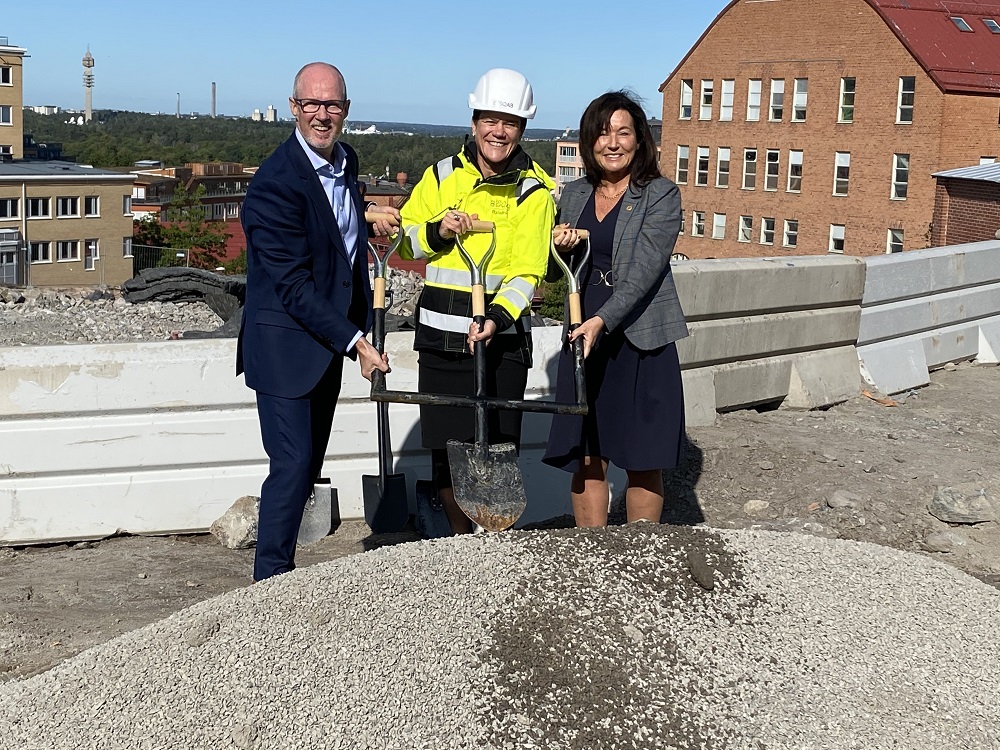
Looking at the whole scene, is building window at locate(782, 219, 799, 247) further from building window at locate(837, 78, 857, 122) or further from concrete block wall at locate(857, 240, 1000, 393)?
concrete block wall at locate(857, 240, 1000, 393)

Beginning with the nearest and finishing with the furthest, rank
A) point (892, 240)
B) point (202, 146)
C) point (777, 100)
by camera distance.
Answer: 1. point (892, 240)
2. point (777, 100)
3. point (202, 146)

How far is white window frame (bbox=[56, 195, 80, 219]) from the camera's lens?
67.2 metres

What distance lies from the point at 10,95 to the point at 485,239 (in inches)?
3410

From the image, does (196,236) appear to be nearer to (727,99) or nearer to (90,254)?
(90,254)

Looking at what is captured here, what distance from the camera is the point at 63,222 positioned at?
2657 inches

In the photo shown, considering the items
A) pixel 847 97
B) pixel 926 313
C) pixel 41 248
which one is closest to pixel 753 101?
pixel 847 97

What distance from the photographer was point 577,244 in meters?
5.05

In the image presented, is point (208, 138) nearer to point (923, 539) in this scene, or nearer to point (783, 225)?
point (783, 225)

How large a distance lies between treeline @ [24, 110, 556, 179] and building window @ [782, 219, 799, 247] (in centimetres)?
4960

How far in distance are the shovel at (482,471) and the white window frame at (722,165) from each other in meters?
51.0

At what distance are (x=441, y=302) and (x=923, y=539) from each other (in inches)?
119

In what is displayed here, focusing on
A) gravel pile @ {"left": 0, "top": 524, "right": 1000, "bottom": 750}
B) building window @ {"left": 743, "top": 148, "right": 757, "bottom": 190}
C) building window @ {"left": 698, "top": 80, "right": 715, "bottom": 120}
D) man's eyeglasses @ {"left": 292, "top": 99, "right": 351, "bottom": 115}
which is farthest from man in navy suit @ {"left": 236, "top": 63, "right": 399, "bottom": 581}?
building window @ {"left": 698, "top": 80, "right": 715, "bottom": 120}

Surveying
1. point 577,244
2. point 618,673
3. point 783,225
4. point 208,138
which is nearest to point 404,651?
point 618,673

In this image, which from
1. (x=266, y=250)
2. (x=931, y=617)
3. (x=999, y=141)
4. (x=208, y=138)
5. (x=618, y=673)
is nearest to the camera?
(x=618, y=673)
